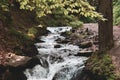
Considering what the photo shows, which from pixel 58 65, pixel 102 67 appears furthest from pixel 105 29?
pixel 58 65

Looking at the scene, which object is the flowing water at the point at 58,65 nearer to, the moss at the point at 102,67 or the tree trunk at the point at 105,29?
the moss at the point at 102,67

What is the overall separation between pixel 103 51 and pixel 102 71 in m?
1.01

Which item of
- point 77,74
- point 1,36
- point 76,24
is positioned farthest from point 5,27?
point 76,24

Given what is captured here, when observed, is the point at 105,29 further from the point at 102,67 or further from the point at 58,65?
the point at 58,65

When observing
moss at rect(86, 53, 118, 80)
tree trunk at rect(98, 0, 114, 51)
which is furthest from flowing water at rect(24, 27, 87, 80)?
tree trunk at rect(98, 0, 114, 51)

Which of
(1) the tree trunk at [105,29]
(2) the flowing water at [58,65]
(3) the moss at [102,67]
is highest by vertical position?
(1) the tree trunk at [105,29]

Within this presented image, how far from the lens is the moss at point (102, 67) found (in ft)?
30.3

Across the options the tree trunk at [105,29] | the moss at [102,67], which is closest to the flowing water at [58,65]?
the moss at [102,67]

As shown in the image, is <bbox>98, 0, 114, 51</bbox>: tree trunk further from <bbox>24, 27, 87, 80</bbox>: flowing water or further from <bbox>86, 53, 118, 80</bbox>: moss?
<bbox>24, 27, 87, 80</bbox>: flowing water

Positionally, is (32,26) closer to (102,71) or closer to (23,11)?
(23,11)

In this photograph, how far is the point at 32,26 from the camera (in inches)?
728

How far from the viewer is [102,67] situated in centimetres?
948

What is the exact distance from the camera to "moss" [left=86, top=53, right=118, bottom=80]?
9.23m

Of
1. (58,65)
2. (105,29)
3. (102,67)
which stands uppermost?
(105,29)
